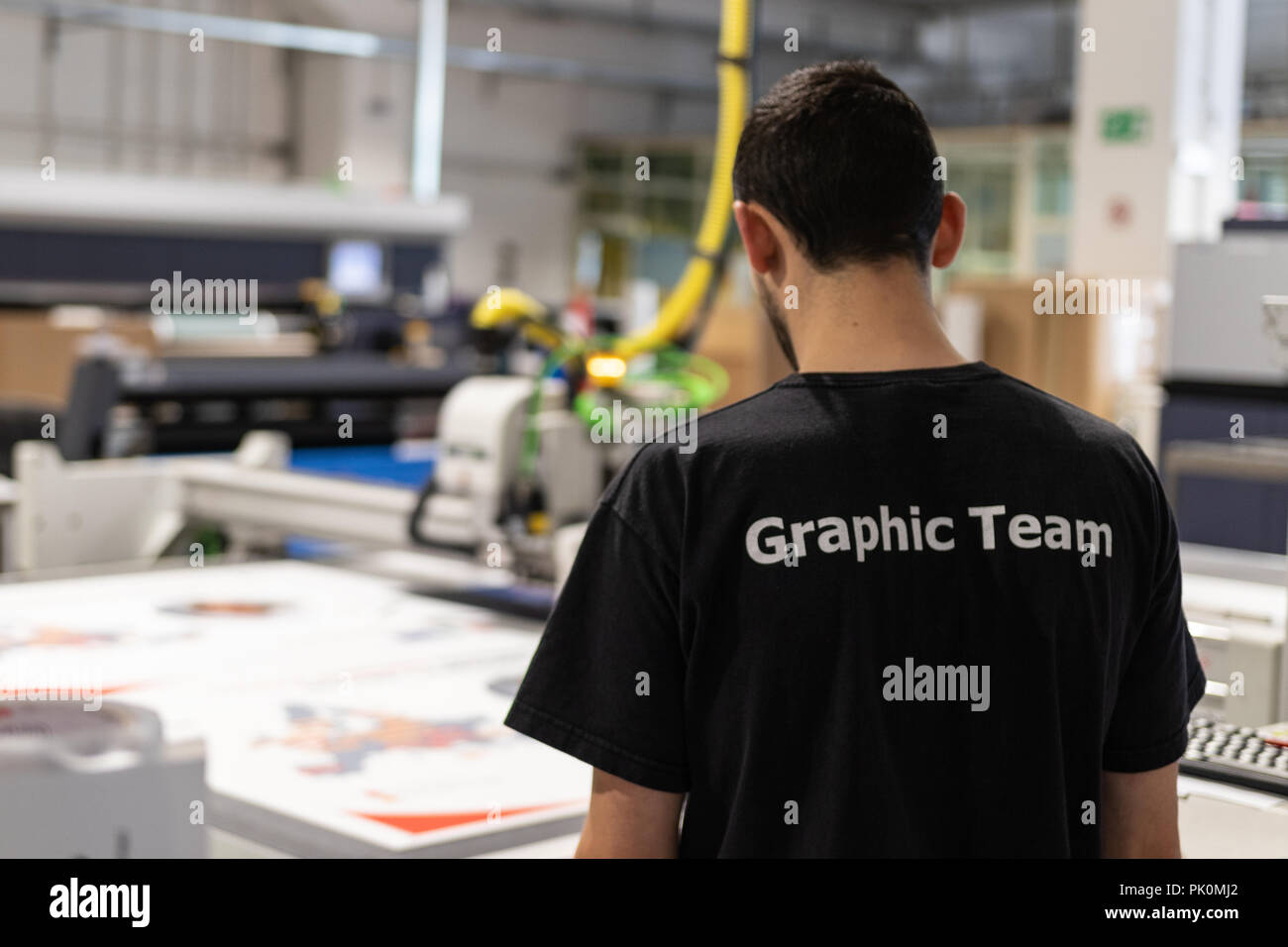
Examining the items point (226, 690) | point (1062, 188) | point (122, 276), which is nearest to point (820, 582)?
point (226, 690)

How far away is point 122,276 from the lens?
5004 mm

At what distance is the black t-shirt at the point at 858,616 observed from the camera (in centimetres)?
105

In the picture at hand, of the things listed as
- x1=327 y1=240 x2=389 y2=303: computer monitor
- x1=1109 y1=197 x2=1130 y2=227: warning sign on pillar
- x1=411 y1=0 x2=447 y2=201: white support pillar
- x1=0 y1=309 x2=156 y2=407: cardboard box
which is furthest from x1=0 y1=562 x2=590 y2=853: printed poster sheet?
x1=0 y1=309 x2=156 y2=407: cardboard box

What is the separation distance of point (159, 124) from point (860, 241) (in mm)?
15044

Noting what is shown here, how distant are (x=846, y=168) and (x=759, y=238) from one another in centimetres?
8

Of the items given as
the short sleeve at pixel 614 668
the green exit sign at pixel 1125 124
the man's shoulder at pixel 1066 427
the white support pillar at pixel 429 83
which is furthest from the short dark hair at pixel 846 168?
the green exit sign at pixel 1125 124

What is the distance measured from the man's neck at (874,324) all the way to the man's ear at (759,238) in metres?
0.04

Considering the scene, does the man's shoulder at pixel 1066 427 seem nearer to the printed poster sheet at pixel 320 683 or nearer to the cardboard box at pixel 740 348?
the printed poster sheet at pixel 320 683

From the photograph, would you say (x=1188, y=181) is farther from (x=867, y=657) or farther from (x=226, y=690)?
(x=867, y=657)

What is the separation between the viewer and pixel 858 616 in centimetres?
105

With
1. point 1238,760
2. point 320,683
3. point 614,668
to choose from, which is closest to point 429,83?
point 320,683

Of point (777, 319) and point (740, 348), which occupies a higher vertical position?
point (777, 319)

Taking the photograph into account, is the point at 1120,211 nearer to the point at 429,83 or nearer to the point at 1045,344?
the point at 1045,344

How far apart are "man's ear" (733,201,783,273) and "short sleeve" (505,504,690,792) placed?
0.68 feet
